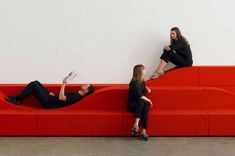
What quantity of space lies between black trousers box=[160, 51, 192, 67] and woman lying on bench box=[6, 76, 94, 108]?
1683mm

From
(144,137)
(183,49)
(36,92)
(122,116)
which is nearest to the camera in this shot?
(144,137)

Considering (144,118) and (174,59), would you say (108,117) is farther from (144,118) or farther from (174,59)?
(174,59)

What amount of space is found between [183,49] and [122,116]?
82.4 inches

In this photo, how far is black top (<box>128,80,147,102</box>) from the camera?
5.83 m

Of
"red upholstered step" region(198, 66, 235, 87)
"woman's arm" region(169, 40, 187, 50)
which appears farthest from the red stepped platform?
"woman's arm" region(169, 40, 187, 50)

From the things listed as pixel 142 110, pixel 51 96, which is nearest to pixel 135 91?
pixel 142 110

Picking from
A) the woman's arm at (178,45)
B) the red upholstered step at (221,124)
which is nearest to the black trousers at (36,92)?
the woman's arm at (178,45)

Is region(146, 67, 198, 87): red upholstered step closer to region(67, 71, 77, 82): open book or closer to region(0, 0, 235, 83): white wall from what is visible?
region(0, 0, 235, 83): white wall

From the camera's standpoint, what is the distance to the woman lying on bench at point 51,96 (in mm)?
6441

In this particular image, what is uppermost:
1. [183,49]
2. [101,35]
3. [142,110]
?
[101,35]

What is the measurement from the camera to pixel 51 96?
657cm

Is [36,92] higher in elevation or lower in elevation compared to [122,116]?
higher

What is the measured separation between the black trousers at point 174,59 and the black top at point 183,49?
73 mm

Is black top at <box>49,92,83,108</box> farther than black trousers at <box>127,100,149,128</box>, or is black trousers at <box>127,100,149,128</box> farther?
black top at <box>49,92,83,108</box>
